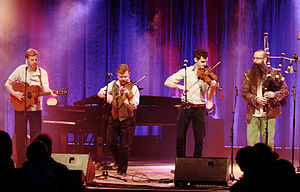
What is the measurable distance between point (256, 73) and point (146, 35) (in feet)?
14.7

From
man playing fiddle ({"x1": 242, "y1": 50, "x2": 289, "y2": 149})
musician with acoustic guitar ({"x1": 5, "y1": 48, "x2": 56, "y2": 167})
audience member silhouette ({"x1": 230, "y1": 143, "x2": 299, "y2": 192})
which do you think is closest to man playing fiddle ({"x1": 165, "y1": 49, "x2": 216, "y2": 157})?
man playing fiddle ({"x1": 242, "y1": 50, "x2": 289, "y2": 149})

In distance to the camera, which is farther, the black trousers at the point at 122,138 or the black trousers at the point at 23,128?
the black trousers at the point at 23,128

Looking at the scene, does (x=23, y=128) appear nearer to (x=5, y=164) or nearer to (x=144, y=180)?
(x=144, y=180)

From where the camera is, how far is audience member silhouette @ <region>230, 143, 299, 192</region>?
10.7ft

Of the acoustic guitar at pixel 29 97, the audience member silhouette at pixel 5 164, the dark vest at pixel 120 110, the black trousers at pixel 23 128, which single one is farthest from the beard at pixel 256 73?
the audience member silhouette at pixel 5 164

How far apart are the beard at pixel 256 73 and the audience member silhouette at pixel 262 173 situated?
3486 millimetres

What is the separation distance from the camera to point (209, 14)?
1080 centimetres

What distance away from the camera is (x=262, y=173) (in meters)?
3.35

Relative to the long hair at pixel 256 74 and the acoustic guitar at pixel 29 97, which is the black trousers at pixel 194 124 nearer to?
the long hair at pixel 256 74

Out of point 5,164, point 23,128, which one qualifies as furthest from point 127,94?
point 5,164

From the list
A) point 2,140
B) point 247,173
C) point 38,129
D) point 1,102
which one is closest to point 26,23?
point 1,102

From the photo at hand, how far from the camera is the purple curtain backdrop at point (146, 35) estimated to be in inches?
422

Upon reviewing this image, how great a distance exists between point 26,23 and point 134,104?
5253 mm

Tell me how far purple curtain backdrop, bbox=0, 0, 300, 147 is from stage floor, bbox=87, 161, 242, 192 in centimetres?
259
